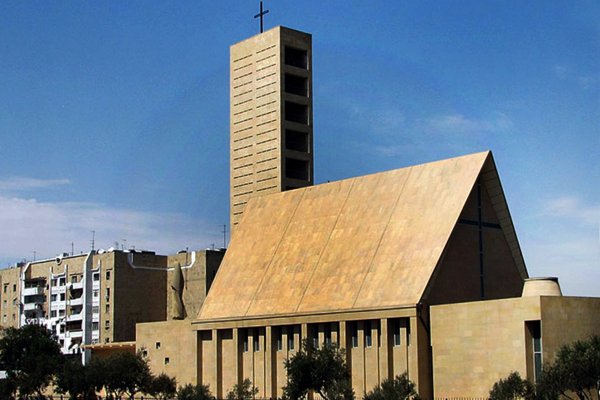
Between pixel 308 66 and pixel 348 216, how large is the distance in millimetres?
17616

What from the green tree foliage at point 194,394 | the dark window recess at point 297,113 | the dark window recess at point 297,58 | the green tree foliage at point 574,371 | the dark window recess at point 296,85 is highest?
the dark window recess at point 297,58

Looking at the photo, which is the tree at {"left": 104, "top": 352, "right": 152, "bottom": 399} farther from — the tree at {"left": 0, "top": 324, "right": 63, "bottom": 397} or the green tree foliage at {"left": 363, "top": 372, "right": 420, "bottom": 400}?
the green tree foliage at {"left": 363, "top": 372, "right": 420, "bottom": 400}

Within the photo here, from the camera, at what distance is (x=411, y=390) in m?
48.8

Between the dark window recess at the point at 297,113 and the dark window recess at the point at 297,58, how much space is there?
304 cm

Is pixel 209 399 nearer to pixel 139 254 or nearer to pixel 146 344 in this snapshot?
pixel 146 344

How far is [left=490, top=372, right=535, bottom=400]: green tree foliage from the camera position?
4572 cm

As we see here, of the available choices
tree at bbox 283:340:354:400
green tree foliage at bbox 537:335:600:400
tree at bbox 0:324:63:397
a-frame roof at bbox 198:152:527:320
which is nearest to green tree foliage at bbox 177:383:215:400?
tree at bbox 283:340:354:400

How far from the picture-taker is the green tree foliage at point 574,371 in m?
43.7

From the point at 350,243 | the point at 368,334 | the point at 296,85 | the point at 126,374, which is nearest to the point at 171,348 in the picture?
the point at 126,374

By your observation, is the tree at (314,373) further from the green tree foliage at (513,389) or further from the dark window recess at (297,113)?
the dark window recess at (297,113)

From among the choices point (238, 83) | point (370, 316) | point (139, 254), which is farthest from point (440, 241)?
point (139, 254)

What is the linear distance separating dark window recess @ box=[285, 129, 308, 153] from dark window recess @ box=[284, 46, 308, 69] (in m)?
5.14

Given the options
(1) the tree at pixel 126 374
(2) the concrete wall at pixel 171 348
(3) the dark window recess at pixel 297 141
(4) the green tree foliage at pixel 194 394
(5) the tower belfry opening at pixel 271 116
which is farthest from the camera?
(3) the dark window recess at pixel 297 141

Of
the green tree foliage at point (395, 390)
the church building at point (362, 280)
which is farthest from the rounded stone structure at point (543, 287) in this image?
the green tree foliage at point (395, 390)
